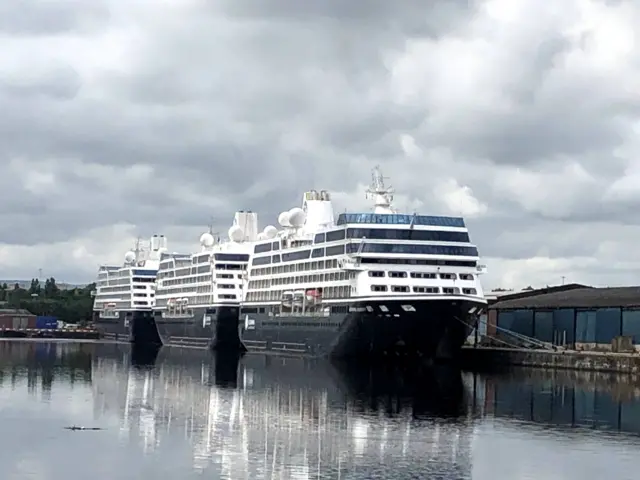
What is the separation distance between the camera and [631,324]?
77.3m

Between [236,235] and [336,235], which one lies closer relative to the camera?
[336,235]

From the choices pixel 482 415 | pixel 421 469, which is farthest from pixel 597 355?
pixel 421 469

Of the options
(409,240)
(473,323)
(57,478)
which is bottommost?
(57,478)

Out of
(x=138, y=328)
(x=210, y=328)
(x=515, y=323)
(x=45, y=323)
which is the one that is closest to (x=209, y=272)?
(x=210, y=328)

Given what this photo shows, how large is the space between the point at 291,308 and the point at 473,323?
19752 millimetres

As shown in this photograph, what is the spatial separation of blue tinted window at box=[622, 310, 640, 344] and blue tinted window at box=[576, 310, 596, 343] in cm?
380

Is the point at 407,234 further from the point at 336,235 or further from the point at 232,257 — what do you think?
the point at 232,257

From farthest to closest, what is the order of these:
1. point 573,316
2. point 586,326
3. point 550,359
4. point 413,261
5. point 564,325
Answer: point 564,325, point 573,316, point 586,326, point 413,261, point 550,359

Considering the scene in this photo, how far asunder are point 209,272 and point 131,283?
36.7 m

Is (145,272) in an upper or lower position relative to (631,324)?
upper

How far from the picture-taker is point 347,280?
83562 millimetres

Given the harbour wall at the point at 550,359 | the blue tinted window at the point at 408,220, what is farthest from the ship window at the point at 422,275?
the harbour wall at the point at 550,359

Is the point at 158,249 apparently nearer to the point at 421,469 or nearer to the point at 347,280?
the point at 347,280

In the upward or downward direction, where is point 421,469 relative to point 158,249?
downward
